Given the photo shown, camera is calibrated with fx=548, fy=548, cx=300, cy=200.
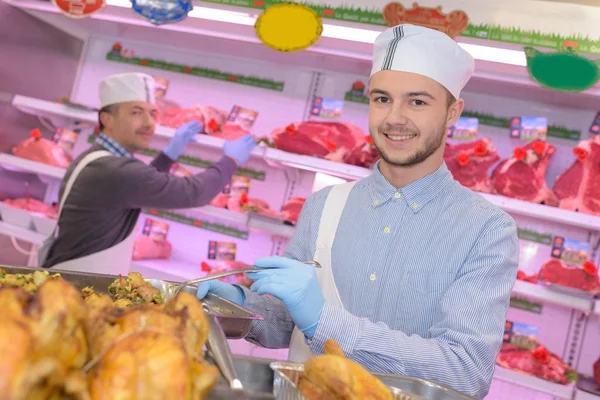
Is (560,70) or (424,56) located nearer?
(424,56)

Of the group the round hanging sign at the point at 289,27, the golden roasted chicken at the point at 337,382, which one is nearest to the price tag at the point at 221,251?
the round hanging sign at the point at 289,27

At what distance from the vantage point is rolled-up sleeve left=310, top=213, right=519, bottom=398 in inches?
58.4

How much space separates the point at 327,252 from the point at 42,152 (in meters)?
3.16

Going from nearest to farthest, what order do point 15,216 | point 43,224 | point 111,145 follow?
point 111,145 → point 43,224 → point 15,216

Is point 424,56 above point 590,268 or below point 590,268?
above

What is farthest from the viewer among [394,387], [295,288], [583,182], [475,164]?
[475,164]

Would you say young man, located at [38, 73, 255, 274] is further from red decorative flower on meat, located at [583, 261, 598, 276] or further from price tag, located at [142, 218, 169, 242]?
red decorative flower on meat, located at [583, 261, 598, 276]

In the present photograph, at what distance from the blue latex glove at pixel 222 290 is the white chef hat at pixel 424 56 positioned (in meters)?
0.98

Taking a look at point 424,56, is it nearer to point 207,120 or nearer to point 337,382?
point 337,382

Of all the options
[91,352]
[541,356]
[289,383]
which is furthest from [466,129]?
[91,352]

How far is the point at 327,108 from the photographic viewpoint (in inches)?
171

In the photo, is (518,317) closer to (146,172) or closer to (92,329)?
(146,172)

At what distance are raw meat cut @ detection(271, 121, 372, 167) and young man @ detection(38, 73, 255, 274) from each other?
0.28m

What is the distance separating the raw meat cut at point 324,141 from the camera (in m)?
3.65
